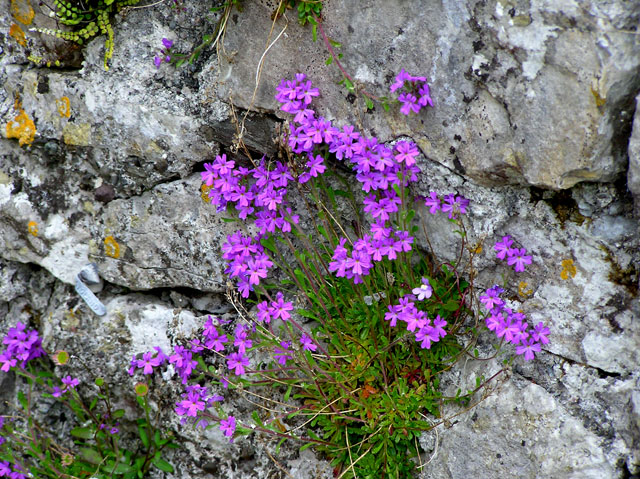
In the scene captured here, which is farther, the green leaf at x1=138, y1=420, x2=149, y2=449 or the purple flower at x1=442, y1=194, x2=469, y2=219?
the green leaf at x1=138, y1=420, x2=149, y2=449

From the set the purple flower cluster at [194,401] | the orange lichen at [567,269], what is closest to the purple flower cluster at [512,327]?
the orange lichen at [567,269]

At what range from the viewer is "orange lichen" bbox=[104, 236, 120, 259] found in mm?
4560

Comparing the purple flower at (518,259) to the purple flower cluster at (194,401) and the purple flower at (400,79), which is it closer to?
the purple flower at (400,79)

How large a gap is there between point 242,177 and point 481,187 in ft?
5.45

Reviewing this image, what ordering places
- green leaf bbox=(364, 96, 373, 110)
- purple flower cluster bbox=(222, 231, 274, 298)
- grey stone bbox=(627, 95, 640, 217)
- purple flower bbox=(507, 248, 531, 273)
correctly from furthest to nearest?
purple flower cluster bbox=(222, 231, 274, 298)
green leaf bbox=(364, 96, 373, 110)
purple flower bbox=(507, 248, 531, 273)
grey stone bbox=(627, 95, 640, 217)

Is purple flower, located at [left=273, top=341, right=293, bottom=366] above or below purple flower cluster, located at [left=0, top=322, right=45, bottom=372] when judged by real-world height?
above

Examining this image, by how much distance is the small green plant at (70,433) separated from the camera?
4.45 meters

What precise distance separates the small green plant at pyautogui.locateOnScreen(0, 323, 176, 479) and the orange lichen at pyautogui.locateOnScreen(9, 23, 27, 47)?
225cm

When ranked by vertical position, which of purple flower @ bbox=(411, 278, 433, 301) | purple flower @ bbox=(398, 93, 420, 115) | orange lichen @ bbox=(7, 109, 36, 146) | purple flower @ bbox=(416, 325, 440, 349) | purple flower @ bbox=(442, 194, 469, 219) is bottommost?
orange lichen @ bbox=(7, 109, 36, 146)

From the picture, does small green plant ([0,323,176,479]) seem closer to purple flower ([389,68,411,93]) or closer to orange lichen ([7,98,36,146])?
orange lichen ([7,98,36,146])

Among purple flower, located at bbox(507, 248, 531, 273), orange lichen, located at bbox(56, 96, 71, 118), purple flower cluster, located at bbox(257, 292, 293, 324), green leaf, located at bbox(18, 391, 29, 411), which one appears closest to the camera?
purple flower, located at bbox(507, 248, 531, 273)

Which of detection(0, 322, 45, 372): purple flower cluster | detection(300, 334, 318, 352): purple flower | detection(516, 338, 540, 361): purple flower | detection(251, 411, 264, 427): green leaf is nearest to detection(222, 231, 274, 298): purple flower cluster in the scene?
detection(300, 334, 318, 352): purple flower

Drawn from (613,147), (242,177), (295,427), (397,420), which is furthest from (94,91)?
(613,147)

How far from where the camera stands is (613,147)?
3047 mm
